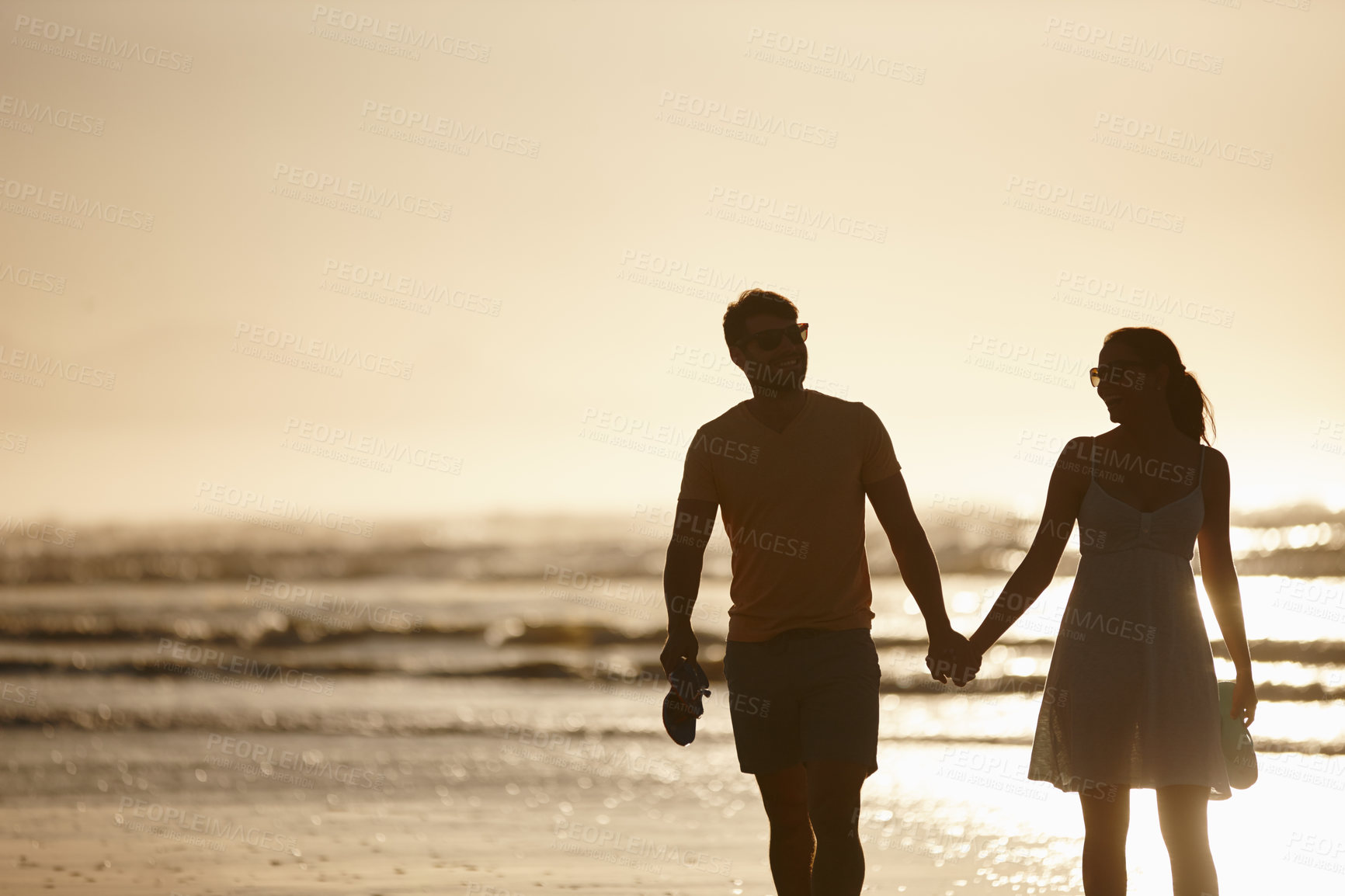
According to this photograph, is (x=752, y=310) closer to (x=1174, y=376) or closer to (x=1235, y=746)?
(x=1174, y=376)

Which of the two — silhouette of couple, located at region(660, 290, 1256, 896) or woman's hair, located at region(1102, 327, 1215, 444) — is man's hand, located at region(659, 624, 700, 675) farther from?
woman's hair, located at region(1102, 327, 1215, 444)

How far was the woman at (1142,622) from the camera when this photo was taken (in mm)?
3801

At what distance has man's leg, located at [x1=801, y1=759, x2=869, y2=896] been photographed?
3.77 metres

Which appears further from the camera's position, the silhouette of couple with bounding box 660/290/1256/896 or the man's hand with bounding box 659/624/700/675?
the man's hand with bounding box 659/624/700/675

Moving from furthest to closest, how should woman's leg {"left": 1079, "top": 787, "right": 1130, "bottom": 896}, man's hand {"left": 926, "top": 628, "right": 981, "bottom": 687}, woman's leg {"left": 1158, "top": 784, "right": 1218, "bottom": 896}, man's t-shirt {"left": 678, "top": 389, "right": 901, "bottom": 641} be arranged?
1. man's hand {"left": 926, "top": 628, "right": 981, "bottom": 687}
2. man's t-shirt {"left": 678, "top": 389, "right": 901, "bottom": 641}
3. woman's leg {"left": 1079, "top": 787, "right": 1130, "bottom": 896}
4. woman's leg {"left": 1158, "top": 784, "right": 1218, "bottom": 896}

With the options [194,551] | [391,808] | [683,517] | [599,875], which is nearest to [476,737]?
[391,808]

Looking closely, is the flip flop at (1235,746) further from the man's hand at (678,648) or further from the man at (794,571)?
the man's hand at (678,648)

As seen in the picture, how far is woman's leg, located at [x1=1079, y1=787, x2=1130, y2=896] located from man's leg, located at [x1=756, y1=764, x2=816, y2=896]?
2.69 feet

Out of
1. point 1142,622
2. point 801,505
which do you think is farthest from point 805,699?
point 1142,622

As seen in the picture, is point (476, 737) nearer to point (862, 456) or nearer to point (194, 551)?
point (862, 456)

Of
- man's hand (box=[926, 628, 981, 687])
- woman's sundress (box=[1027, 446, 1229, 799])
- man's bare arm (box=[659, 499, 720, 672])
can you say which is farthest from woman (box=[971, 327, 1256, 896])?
man's bare arm (box=[659, 499, 720, 672])

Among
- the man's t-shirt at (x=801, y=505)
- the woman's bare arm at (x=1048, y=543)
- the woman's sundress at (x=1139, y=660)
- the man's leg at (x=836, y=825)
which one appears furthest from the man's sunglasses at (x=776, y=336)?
the man's leg at (x=836, y=825)

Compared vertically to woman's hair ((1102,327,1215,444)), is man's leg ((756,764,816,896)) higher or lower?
lower

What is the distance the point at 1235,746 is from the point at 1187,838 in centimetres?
35
